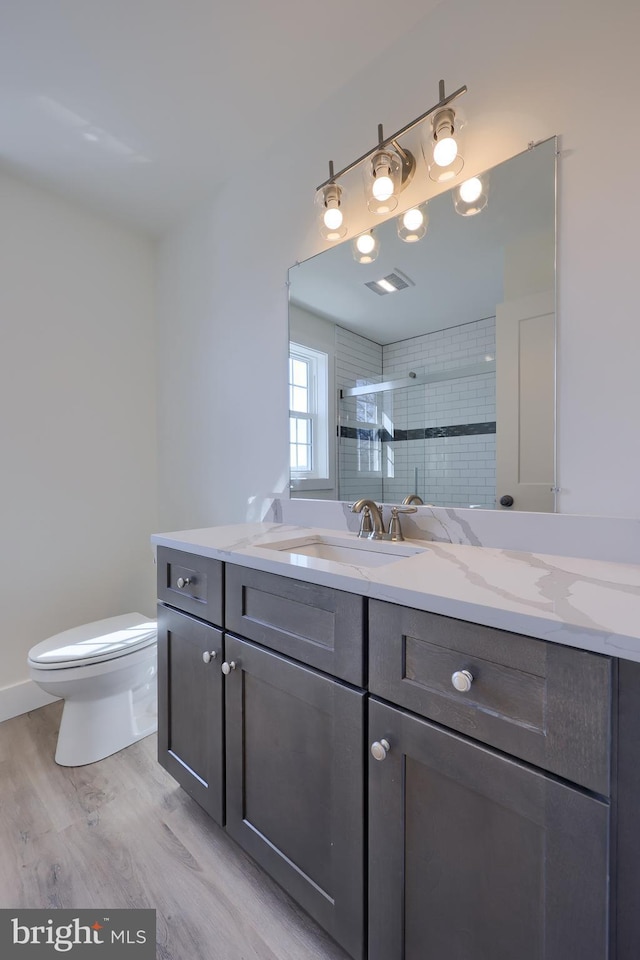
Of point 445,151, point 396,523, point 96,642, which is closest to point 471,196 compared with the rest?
point 445,151

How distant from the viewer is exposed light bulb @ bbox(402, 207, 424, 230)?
4.48 ft

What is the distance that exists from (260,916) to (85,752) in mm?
990

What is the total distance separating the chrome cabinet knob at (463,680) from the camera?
2.25 ft

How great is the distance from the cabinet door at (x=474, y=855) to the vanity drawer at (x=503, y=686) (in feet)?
0.11

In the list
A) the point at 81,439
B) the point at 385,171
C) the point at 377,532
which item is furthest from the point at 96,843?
the point at 385,171

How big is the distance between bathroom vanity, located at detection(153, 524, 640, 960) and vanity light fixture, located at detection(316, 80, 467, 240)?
1.15 m

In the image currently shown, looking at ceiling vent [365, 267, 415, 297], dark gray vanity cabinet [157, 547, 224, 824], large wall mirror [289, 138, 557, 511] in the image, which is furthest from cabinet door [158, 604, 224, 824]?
ceiling vent [365, 267, 415, 297]

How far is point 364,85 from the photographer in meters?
1.50

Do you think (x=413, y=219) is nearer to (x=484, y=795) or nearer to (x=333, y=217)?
(x=333, y=217)

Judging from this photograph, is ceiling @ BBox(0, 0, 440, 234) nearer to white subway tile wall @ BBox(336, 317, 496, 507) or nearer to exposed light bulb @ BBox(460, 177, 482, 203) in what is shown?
exposed light bulb @ BBox(460, 177, 482, 203)

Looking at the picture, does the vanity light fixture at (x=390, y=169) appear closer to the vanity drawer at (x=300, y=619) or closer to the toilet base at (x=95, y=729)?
the vanity drawer at (x=300, y=619)

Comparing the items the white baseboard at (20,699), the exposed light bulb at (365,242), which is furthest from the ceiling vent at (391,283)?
the white baseboard at (20,699)

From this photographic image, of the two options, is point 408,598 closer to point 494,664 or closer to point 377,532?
point 494,664

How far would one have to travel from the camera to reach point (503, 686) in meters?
0.67
